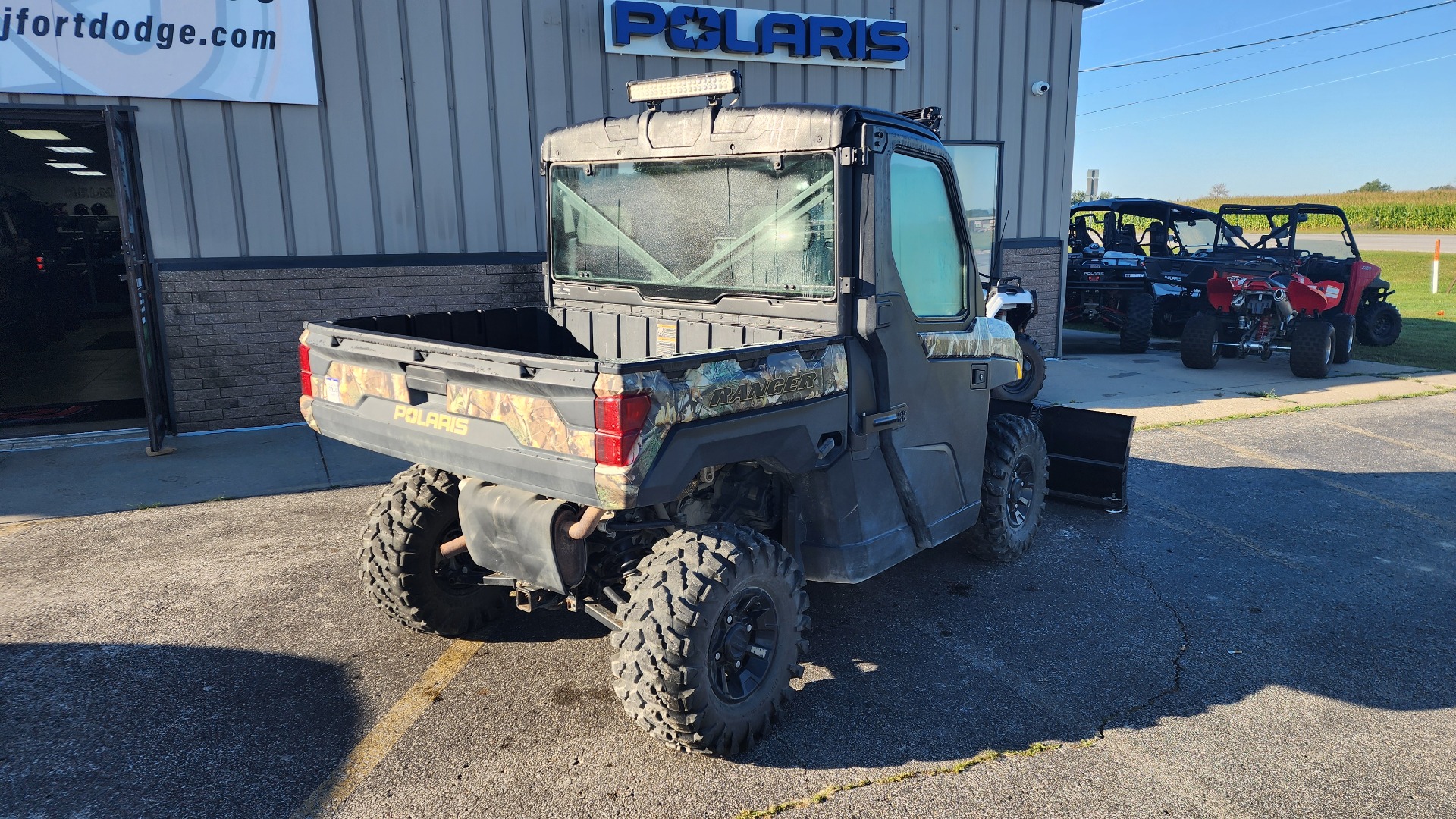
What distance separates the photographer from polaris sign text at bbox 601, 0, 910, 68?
956 centimetres

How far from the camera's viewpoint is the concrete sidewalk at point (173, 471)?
6594 mm

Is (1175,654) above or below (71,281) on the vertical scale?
below

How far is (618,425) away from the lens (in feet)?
9.64

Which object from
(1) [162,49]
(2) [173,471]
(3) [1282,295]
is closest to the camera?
(2) [173,471]

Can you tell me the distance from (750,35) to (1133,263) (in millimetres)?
7370

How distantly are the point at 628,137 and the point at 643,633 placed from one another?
2407mm

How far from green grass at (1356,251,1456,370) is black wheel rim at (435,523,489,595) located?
1323 cm

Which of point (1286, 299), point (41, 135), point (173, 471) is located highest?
point (41, 135)

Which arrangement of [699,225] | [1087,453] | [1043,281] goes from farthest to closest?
[1043,281]
[1087,453]
[699,225]

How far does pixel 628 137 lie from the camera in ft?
14.4

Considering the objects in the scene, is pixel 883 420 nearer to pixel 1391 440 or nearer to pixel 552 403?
pixel 552 403

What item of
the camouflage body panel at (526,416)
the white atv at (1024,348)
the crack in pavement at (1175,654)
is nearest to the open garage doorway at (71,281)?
the camouflage body panel at (526,416)

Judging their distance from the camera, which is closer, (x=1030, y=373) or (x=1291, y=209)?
(x=1030, y=373)

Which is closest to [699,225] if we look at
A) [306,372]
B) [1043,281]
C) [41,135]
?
[306,372]
